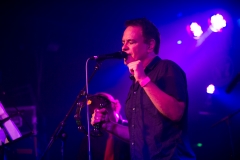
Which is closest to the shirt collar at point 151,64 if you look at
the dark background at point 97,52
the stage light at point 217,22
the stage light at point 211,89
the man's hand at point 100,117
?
the man's hand at point 100,117

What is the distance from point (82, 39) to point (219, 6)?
3.65m

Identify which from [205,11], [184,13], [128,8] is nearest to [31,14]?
[128,8]

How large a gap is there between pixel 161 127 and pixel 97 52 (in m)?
5.46

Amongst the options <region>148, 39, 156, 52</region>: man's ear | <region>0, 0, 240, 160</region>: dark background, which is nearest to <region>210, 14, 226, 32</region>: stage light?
<region>0, 0, 240, 160</region>: dark background

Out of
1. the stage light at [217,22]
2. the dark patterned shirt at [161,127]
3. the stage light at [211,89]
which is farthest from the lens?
the stage light at [211,89]

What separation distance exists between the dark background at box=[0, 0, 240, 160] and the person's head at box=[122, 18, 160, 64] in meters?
3.46

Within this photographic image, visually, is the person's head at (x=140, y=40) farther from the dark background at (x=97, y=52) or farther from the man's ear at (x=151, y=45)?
the dark background at (x=97, y=52)

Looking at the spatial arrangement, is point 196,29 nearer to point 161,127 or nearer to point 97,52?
point 97,52

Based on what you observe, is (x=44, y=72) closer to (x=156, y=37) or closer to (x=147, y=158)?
(x=156, y=37)

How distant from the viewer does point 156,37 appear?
8.80 feet

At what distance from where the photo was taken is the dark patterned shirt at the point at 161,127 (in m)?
1.98

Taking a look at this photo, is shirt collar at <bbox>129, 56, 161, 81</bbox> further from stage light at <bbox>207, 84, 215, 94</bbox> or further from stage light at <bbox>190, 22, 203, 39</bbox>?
stage light at <bbox>207, 84, 215, 94</bbox>

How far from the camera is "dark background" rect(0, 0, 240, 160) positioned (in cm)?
601

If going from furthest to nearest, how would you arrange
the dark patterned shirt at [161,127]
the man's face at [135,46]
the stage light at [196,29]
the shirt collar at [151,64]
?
the stage light at [196,29], the man's face at [135,46], the shirt collar at [151,64], the dark patterned shirt at [161,127]
